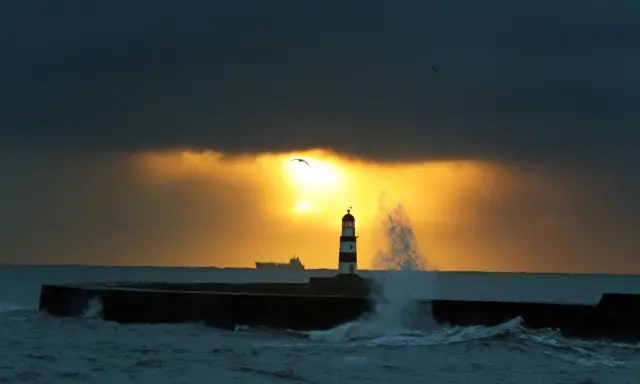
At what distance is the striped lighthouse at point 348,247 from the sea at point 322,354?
3.99 m

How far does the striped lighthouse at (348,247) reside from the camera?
41219 mm

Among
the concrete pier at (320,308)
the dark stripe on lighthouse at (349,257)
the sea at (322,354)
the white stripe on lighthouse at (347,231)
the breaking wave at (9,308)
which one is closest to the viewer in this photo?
the sea at (322,354)

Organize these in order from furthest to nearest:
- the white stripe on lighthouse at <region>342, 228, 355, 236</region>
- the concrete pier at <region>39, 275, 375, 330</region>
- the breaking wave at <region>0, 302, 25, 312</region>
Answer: the breaking wave at <region>0, 302, 25, 312</region> < the white stripe on lighthouse at <region>342, 228, 355, 236</region> < the concrete pier at <region>39, 275, 375, 330</region>

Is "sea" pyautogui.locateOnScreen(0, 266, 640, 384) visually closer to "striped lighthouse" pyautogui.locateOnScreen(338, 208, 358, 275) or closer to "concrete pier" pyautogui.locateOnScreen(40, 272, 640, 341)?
"concrete pier" pyautogui.locateOnScreen(40, 272, 640, 341)

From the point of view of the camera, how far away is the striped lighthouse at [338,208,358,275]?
4122 centimetres

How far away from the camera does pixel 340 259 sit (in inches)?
1636

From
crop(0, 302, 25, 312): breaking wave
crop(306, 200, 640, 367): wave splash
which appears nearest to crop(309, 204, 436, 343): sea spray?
crop(306, 200, 640, 367): wave splash

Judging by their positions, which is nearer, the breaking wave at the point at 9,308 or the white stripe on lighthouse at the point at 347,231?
the white stripe on lighthouse at the point at 347,231

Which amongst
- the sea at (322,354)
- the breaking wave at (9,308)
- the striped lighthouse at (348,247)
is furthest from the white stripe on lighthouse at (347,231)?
the breaking wave at (9,308)

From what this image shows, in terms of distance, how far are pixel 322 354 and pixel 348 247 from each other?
41.1 ft

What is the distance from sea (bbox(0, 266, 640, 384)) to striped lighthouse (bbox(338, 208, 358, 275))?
3986 millimetres

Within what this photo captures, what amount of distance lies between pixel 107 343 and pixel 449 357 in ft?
34.0

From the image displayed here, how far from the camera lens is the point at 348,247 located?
136 feet

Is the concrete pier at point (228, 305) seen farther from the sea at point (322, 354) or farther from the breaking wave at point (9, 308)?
the breaking wave at point (9, 308)
